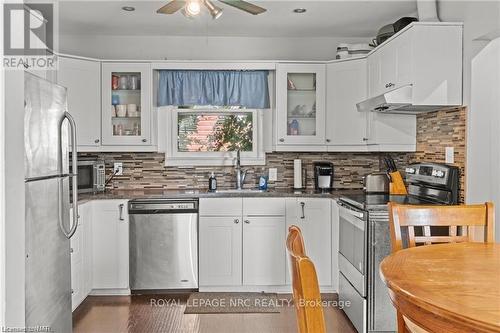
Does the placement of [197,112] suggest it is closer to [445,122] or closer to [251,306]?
[251,306]

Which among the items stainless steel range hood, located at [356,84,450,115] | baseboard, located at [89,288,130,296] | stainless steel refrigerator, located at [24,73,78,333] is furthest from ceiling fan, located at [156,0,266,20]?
baseboard, located at [89,288,130,296]

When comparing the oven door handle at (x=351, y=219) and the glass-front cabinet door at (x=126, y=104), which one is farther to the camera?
the glass-front cabinet door at (x=126, y=104)

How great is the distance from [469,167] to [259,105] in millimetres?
2162

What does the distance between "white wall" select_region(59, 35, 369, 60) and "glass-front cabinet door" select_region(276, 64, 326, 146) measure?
0.38m

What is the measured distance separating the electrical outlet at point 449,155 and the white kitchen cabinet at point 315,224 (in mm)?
1109

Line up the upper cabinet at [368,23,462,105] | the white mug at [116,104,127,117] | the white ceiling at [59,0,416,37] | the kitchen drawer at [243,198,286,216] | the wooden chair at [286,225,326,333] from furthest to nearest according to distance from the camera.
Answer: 1. the white mug at [116,104,127,117]
2. the kitchen drawer at [243,198,286,216]
3. the white ceiling at [59,0,416,37]
4. the upper cabinet at [368,23,462,105]
5. the wooden chair at [286,225,326,333]

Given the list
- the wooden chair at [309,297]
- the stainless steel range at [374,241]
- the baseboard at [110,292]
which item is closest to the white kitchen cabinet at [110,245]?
the baseboard at [110,292]

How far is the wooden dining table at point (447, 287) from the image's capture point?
3.79 feet

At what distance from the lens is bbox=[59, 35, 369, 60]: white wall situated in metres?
4.94

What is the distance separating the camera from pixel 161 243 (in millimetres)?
4246

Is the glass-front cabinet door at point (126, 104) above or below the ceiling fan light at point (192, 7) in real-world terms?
below

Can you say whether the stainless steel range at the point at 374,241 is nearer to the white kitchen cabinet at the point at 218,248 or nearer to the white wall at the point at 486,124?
the white wall at the point at 486,124

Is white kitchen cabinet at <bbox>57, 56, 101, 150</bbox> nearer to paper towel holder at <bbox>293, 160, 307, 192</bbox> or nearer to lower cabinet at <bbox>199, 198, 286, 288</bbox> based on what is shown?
→ lower cabinet at <bbox>199, 198, 286, 288</bbox>

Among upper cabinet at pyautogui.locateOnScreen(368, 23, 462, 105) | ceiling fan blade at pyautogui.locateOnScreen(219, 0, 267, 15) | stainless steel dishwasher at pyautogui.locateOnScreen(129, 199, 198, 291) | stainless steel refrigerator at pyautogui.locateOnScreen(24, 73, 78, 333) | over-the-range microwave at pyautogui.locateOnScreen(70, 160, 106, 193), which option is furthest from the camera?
over-the-range microwave at pyautogui.locateOnScreen(70, 160, 106, 193)
